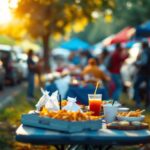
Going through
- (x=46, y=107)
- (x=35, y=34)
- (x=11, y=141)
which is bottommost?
(x=11, y=141)

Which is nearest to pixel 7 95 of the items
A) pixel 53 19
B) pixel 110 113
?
pixel 53 19

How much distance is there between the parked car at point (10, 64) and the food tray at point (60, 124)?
89.6ft

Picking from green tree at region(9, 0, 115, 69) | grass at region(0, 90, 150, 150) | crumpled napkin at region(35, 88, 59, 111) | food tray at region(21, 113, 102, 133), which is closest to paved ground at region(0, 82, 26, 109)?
grass at region(0, 90, 150, 150)

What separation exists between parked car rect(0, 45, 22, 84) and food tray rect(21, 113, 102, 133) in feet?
89.6

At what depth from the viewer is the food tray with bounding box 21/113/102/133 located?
676 cm

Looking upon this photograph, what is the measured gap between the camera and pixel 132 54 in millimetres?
28812

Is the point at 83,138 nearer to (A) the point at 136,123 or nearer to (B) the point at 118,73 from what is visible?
(A) the point at 136,123

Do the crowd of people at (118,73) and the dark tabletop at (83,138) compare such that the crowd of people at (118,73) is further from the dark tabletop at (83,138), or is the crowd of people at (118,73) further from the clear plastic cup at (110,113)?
the dark tabletop at (83,138)

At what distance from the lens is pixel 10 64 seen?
34812 mm

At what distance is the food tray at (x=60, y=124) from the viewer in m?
6.76

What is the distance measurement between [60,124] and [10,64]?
28.2m

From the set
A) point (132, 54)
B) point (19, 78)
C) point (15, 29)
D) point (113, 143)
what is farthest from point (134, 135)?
point (15, 29)

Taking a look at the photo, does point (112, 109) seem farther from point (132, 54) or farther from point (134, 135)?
point (132, 54)

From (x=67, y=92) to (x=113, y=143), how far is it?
8.08m
